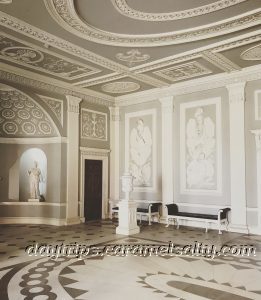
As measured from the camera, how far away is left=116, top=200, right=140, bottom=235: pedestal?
824cm

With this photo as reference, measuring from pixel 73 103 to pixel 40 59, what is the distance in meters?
2.47

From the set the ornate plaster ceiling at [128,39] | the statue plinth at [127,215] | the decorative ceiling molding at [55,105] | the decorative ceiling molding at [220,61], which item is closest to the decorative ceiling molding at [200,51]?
the ornate plaster ceiling at [128,39]

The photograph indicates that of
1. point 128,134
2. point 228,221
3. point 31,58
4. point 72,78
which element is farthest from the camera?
point 128,134

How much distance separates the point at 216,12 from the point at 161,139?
5242mm

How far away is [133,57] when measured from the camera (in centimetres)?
780

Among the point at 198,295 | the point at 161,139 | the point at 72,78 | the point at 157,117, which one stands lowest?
the point at 198,295

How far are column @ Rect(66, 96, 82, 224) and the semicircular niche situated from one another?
21.3 inches

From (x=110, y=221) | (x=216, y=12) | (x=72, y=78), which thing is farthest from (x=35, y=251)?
(x=216, y=12)

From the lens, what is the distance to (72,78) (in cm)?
936

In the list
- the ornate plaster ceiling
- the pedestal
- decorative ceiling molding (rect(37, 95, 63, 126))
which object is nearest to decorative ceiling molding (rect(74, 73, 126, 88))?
the ornate plaster ceiling

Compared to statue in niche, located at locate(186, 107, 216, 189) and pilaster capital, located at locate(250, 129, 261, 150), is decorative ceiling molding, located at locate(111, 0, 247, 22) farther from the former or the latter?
statue in niche, located at locate(186, 107, 216, 189)

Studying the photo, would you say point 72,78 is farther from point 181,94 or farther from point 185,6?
point 185,6

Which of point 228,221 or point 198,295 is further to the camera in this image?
point 228,221

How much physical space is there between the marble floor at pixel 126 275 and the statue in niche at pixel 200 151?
2.34m
